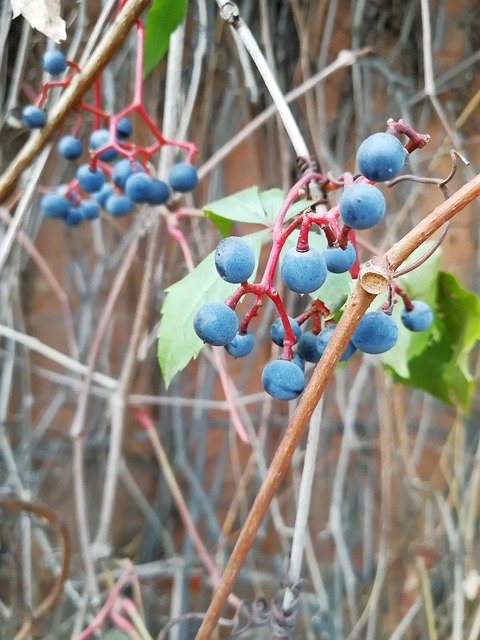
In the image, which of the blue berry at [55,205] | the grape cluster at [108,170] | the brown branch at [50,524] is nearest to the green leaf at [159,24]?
the grape cluster at [108,170]


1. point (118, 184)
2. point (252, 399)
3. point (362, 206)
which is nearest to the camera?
point (362, 206)

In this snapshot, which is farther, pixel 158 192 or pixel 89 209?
pixel 89 209

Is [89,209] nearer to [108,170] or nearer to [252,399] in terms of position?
[108,170]

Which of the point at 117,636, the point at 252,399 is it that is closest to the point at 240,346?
the point at 117,636

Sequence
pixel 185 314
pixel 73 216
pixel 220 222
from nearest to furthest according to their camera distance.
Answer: pixel 185 314 → pixel 220 222 → pixel 73 216

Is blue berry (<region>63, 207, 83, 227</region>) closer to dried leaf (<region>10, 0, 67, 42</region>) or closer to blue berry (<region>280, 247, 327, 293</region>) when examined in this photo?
dried leaf (<region>10, 0, 67, 42</region>)

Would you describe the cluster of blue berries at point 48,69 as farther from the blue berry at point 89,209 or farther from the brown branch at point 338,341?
the brown branch at point 338,341
